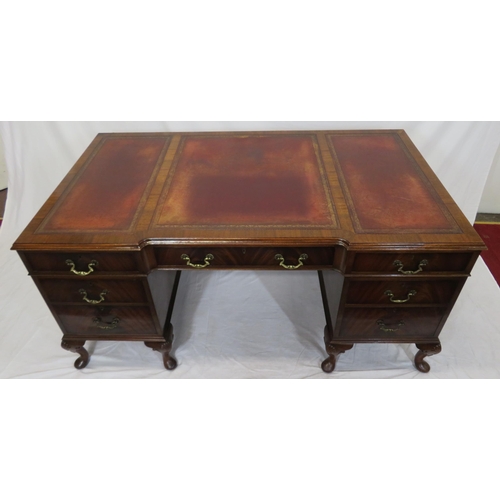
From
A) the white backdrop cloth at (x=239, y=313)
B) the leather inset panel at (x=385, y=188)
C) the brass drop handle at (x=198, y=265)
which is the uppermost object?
the leather inset panel at (x=385, y=188)

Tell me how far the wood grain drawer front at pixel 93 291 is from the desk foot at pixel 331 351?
740 millimetres

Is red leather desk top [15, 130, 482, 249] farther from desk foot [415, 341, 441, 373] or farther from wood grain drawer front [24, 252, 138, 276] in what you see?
desk foot [415, 341, 441, 373]

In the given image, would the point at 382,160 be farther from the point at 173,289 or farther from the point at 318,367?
the point at 173,289

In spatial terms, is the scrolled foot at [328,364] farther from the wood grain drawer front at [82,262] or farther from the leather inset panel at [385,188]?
the wood grain drawer front at [82,262]

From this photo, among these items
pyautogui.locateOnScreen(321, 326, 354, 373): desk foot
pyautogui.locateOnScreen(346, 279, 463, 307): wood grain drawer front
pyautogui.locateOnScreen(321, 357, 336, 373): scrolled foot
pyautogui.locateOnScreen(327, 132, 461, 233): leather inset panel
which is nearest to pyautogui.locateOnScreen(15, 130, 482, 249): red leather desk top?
pyautogui.locateOnScreen(327, 132, 461, 233): leather inset panel

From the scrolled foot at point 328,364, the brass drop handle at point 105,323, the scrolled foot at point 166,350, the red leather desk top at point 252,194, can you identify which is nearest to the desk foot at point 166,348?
the scrolled foot at point 166,350

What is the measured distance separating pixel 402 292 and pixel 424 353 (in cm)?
41

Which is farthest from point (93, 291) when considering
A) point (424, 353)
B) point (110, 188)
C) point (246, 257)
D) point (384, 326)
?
point (424, 353)

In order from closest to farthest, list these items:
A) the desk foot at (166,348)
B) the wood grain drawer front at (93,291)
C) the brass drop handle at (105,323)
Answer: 1. the wood grain drawer front at (93,291)
2. the brass drop handle at (105,323)
3. the desk foot at (166,348)

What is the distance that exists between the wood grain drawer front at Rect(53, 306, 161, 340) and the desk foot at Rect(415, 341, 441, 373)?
108 cm

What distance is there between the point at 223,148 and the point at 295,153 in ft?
1.05

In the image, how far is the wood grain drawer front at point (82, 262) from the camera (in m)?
1.21

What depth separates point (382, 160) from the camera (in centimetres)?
155

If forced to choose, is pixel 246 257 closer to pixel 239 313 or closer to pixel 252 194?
pixel 252 194
